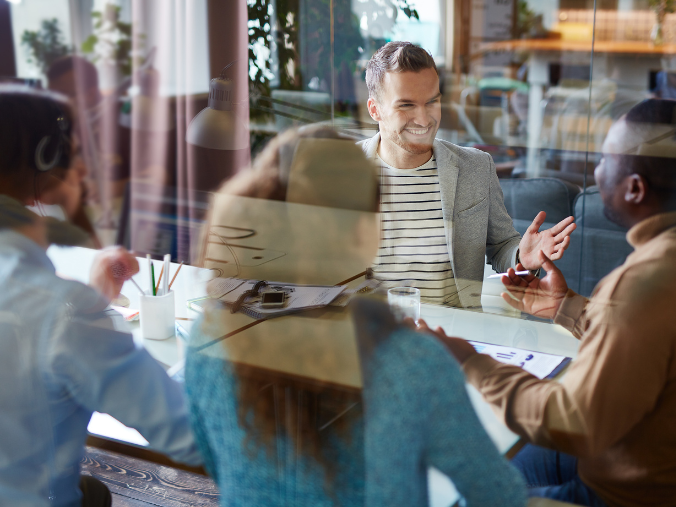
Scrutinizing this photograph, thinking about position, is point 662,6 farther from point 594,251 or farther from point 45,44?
point 45,44

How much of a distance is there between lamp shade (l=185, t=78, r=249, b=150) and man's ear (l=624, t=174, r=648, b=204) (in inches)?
20.6

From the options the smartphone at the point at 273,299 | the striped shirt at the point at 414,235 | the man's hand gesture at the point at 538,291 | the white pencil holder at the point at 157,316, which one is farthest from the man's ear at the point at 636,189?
the white pencil holder at the point at 157,316

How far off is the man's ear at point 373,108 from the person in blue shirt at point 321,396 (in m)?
0.21

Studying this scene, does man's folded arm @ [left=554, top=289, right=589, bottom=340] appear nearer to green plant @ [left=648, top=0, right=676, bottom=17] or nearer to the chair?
the chair

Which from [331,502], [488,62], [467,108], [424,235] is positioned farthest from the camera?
[467,108]

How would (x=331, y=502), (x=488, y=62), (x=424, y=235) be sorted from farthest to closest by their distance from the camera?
(x=488, y=62), (x=424, y=235), (x=331, y=502)

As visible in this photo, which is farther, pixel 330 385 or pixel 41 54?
pixel 41 54

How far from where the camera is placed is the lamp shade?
2.86ft

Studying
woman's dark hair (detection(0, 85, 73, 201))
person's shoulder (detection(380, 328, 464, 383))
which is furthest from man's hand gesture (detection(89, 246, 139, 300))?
person's shoulder (detection(380, 328, 464, 383))

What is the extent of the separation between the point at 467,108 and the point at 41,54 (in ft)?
3.82

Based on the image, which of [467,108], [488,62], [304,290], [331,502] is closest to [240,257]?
[304,290]

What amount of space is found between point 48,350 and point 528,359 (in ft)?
1.99

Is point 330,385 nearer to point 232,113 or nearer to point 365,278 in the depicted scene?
point 365,278

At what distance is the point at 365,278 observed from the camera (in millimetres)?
715
